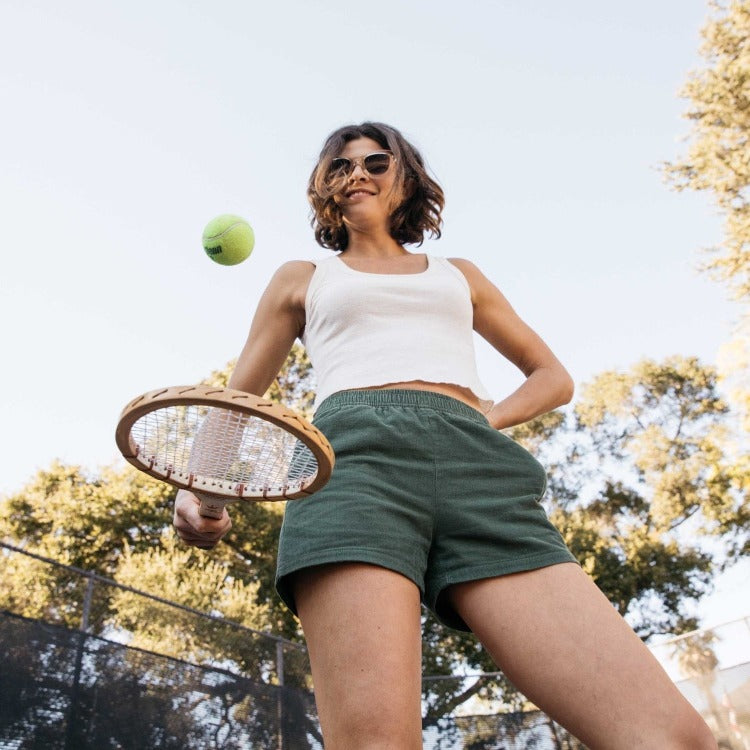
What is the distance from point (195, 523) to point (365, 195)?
33.1 inches

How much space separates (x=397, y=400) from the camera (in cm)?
143

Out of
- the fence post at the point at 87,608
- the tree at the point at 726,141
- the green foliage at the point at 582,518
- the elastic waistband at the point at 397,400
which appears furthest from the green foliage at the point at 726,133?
the elastic waistband at the point at 397,400

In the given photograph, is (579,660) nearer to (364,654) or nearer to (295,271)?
(364,654)

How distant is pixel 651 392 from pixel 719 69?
409 inches

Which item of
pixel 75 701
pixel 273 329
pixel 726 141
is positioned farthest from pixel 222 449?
pixel 726 141

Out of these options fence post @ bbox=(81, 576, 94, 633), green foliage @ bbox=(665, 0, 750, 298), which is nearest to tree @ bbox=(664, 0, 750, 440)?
green foliage @ bbox=(665, 0, 750, 298)

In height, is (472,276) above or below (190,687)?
below

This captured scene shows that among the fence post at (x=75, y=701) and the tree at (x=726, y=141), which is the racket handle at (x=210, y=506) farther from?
the tree at (x=726, y=141)

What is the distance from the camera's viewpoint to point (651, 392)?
65.1 feet

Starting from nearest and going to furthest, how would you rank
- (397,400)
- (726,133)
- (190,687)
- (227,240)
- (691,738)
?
1. (691,738)
2. (397,400)
3. (227,240)
4. (190,687)
5. (726,133)

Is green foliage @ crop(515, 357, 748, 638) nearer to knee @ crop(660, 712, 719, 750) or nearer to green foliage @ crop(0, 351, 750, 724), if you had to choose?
green foliage @ crop(0, 351, 750, 724)

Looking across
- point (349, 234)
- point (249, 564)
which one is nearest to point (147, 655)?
point (349, 234)

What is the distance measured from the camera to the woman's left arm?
1789 mm

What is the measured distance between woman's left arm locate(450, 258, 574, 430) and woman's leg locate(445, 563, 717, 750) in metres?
0.54
